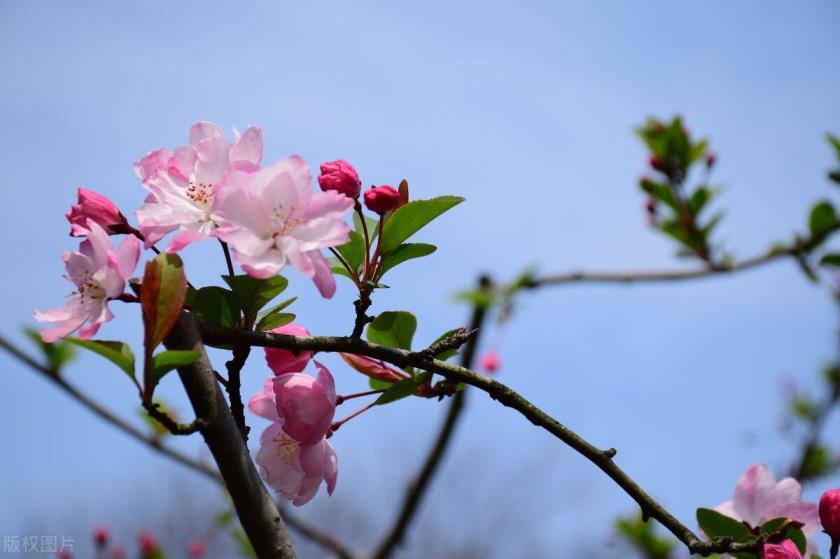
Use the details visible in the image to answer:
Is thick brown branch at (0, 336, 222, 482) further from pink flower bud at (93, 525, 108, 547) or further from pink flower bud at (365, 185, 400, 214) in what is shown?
pink flower bud at (365, 185, 400, 214)

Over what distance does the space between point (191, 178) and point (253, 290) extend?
14 cm

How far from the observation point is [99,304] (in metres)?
0.76

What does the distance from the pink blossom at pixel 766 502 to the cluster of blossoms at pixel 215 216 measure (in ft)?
2.17

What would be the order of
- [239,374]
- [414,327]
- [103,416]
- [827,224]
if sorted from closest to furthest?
[239,374] < [414,327] < [103,416] < [827,224]

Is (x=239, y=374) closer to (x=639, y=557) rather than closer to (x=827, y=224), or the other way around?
(x=827, y=224)

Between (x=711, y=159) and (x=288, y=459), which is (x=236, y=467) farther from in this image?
(x=711, y=159)

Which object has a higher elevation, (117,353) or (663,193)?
(663,193)

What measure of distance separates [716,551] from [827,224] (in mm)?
2367

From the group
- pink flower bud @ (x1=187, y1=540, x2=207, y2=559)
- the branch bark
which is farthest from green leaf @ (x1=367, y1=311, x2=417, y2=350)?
pink flower bud @ (x1=187, y1=540, x2=207, y2=559)

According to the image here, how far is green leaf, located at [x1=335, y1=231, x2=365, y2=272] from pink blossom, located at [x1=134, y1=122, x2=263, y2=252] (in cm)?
14

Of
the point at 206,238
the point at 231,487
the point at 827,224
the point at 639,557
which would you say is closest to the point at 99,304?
the point at 206,238

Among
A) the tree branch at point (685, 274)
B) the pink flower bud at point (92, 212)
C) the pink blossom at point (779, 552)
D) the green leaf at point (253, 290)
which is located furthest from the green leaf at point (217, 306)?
the tree branch at point (685, 274)

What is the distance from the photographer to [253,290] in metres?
0.77

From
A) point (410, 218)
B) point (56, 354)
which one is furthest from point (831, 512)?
point (56, 354)
